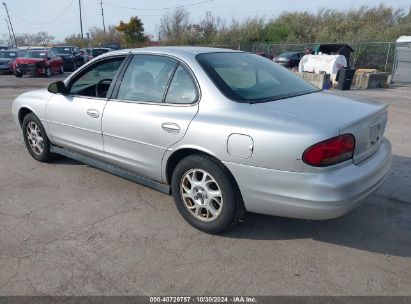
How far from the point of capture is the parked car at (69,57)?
77.2ft

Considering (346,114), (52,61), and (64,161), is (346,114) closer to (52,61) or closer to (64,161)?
(64,161)

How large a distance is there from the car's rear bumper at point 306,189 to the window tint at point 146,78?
1163mm

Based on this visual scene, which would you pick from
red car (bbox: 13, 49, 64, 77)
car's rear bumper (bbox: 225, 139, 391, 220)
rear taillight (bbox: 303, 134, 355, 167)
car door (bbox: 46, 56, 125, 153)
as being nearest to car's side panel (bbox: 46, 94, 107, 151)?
car door (bbox: 46, 56, 125, 153)

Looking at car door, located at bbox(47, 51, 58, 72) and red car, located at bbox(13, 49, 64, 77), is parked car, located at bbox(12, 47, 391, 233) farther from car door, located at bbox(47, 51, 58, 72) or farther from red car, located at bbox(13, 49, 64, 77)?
car door, located at bbox(47, 51, 58, 72)

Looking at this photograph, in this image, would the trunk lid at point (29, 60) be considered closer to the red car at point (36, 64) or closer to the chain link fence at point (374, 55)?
the red car at point (36, 64)

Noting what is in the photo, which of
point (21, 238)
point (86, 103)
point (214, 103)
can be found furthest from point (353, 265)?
point (86, 103)

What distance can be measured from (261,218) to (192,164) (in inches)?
37.9

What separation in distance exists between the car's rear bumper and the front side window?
199 centimetres

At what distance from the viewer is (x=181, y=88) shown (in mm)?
3377

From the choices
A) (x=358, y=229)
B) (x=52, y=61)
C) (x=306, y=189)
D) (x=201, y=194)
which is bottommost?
(x=358, y=229)

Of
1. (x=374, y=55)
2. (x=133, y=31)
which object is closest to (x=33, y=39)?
(x=133, y=31)

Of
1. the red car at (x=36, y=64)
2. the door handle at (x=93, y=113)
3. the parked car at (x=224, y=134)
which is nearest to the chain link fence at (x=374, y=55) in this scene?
the red car at (x=36, y=64)

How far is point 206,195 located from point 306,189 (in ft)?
3.00

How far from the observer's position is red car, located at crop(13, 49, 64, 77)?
19.1m
